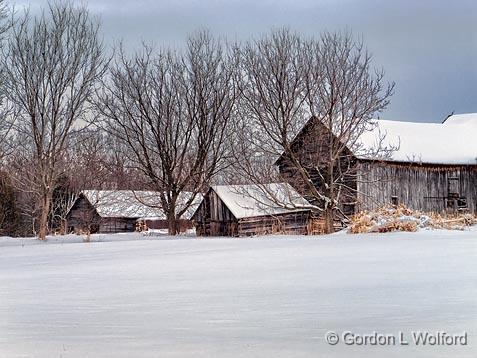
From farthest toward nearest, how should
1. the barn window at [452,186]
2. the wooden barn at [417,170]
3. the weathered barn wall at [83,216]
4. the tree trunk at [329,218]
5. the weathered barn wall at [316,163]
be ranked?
the weathered barn wall at [83,216] < the barn window at [452,186] < the wooden barn at [417,170] < the weathered barn wall at [316,163] < the tree trunk at [329,218]

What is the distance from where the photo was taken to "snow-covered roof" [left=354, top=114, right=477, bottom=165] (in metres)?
35.7

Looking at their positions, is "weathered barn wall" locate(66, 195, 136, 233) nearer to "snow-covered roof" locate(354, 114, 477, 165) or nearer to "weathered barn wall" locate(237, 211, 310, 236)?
"weathered barn wall" locate(237, 211, 310, 236)

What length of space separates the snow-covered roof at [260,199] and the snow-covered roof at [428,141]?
16.6 ft

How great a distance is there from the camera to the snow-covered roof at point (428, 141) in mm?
35719

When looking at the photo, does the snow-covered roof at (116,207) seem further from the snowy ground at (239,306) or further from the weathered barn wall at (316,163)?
the snowy ground at (239,306)

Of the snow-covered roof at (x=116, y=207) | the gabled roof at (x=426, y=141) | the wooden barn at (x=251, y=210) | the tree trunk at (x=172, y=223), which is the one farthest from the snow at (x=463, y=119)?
the tree trunk at (x=172, y=223)

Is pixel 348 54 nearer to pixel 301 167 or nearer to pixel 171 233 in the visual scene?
pixel 301 167

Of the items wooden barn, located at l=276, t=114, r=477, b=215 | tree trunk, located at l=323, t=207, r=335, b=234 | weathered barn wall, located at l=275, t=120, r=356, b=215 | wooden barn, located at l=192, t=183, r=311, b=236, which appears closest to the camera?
tree trunk, located at l=323, t=207, r=335, b=234

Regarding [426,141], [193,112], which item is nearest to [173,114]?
[193,112]

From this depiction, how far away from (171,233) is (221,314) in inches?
1085

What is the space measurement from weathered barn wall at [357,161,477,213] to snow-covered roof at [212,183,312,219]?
146 inches

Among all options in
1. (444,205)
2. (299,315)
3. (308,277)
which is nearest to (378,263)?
(308,277)

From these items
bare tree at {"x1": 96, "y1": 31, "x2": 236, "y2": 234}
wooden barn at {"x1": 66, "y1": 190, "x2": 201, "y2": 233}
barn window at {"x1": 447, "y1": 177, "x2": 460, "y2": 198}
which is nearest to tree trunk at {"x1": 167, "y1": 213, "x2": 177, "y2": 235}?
bare tree at {"x1": 96, "y1": 31, "x2": 236, "y2": 234}

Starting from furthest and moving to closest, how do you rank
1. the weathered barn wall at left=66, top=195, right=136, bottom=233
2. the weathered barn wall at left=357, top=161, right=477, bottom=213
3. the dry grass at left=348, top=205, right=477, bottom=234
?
1. the weathered barn wall at left=66, top=195, right=136, bottom=233
2. the weathered barn wall at left=357, top=161, right=477, bottom=213
3. the dry grass at left=348, top=205, right=477, bottom=234
